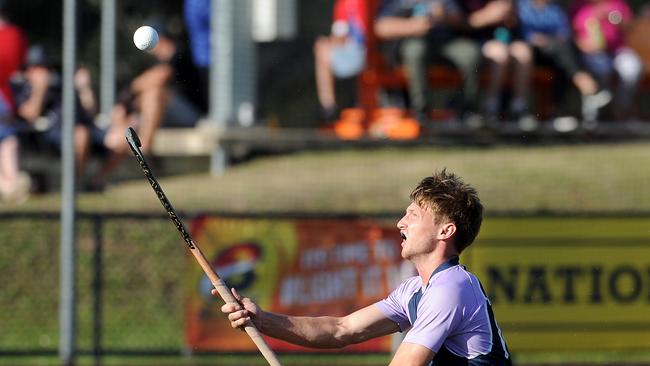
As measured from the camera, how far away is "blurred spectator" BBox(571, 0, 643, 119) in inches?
532

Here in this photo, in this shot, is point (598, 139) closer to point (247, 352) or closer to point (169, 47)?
point (169, 47)

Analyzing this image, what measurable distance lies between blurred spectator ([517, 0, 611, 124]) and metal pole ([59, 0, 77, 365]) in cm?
515

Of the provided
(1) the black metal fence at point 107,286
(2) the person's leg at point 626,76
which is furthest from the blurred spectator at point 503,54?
(1) the black metal fence at point 107,286

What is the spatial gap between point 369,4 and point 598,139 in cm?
288

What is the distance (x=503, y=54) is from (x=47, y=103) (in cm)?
424

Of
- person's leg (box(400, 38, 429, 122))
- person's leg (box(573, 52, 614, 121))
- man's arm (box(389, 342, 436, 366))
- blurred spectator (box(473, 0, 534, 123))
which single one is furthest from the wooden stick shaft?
person's leg (box(573, 52, 614, 121))

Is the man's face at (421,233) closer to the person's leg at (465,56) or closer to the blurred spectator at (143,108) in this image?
the blurred spectator at (143,108)

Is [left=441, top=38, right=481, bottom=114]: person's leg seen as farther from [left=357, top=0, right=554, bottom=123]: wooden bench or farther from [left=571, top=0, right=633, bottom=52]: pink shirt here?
[left=571, top=0, right=633, bottom=52]: pink shirt

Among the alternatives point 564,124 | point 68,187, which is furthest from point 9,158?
point 564,124

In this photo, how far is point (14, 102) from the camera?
12.3 meters

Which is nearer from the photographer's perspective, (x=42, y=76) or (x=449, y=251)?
(x=449, y=251)

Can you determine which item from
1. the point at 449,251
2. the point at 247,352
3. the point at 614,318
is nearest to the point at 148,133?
the point at 247,352

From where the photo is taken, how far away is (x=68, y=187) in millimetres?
9227

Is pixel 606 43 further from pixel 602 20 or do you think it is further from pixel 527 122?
pixel 527 122
